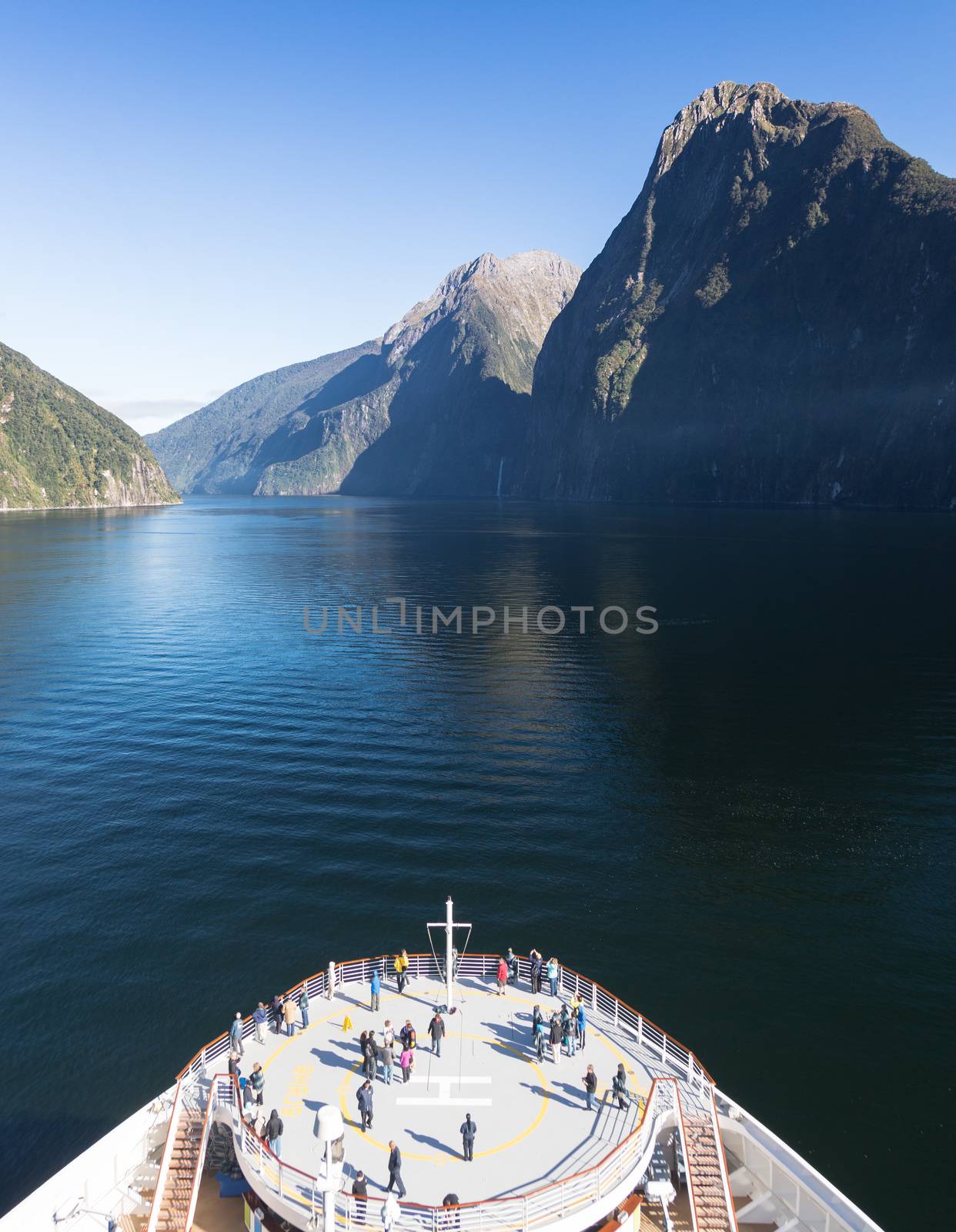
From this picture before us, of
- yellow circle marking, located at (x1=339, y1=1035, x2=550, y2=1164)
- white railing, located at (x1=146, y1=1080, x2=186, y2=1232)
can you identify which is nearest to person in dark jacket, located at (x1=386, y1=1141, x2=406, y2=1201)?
yellow circle marking, located at (x1=339, y1=1035, x2=550, y2=1164)

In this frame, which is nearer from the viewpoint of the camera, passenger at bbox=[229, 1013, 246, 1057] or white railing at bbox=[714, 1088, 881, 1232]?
white railing at bbox=[714, 1088, 881, 1232]

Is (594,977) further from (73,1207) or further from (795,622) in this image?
(795,622)

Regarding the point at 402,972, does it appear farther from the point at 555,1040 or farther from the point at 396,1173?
the point at 396,1173

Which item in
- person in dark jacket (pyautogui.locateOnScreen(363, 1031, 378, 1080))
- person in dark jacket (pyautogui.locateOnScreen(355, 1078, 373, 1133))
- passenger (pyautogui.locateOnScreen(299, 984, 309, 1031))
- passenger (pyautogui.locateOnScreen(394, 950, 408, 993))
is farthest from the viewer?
passenger (pyautogui.locateOnScreen(394, 950, 408, 993))

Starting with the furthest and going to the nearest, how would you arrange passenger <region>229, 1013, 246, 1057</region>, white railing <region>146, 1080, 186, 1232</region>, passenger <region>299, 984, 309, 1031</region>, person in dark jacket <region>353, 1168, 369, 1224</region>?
passenger <region>299, 984, 309, 1031</region> < passenger <region>229, 1013, 246, 1057</region> < white railing <region>146, 1080, 186, 1232</region> < person in dark jacket <region>353, 1168, 369, 1224</region>

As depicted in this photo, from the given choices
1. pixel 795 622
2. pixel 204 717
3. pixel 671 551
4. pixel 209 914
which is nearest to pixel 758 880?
pixel 209 914

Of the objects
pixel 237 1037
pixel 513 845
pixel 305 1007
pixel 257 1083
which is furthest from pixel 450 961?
pixel 513 845

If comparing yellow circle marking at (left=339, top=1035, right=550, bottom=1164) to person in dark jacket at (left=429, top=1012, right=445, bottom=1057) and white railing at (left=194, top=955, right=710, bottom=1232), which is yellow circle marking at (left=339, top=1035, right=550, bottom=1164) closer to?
person in dark jacket at (left=429, top=1012, right=445, bottom=1057)
